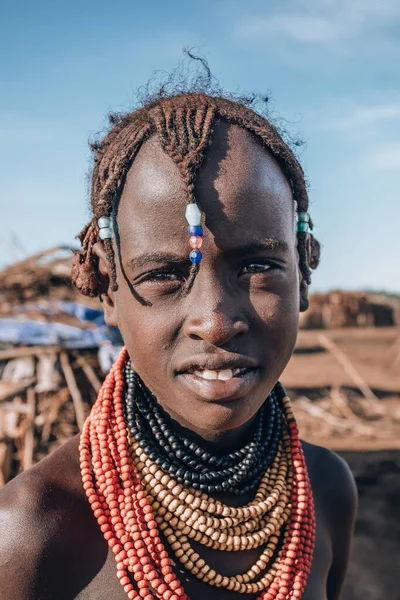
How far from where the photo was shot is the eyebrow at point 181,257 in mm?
1531

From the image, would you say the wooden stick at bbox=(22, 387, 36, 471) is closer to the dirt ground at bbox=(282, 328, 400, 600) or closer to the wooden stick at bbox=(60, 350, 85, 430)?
the wooden stick at bbox=(60, 350, 85, 430)

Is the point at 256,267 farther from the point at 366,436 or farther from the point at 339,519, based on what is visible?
the point at 366,436

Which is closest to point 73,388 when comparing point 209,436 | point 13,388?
point 13,388

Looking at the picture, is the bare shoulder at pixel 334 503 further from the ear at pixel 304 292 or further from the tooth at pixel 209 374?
the tooth at pixel 209 374

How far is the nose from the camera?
1474 mm

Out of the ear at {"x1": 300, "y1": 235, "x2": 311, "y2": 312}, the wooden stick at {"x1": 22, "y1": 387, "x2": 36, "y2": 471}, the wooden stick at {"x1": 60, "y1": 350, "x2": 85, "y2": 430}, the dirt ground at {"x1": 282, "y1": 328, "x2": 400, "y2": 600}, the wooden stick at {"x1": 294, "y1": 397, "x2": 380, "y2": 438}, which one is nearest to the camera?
the ear at {"x1": 300, "y1": 235, "x2": 311, "y2": 312}

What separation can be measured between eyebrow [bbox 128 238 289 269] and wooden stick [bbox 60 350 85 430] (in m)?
2.77

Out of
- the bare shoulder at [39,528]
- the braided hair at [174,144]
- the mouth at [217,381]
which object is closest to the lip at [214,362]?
the mouth at [217,381]

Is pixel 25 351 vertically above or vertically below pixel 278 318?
below

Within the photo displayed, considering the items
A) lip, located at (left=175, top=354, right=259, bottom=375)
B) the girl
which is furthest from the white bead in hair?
lip, located at (left=175, top=354, right=259, bottom=375)

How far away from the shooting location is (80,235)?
194 cm

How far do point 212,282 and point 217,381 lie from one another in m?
0.25

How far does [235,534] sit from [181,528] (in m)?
0.17

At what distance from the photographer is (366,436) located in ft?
32.3
